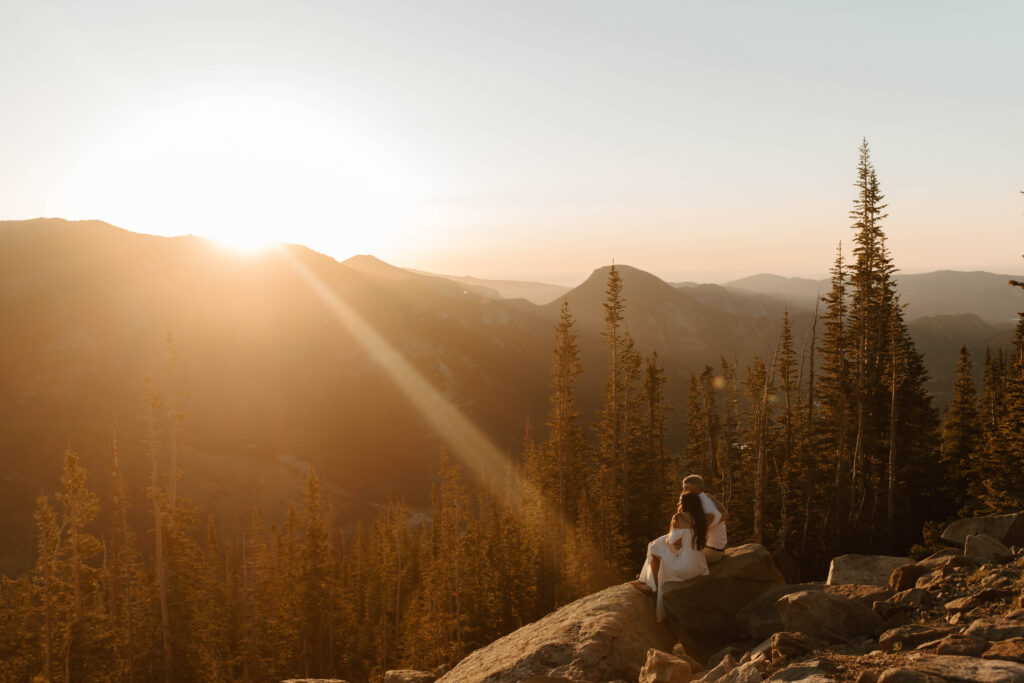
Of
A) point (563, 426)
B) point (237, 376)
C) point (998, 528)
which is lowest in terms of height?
point (237, 376)

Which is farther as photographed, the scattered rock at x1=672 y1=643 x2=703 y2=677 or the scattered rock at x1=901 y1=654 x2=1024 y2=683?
the scattered rock at x1=672 y1=643 x2=703 y2=677

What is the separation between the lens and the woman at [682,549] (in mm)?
12094

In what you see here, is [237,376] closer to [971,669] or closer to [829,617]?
[829,617]

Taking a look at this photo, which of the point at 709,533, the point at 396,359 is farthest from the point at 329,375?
the point at 709,533

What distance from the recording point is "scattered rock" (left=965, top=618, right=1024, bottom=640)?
7.10 meters

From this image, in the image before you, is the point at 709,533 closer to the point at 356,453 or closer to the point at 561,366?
the point at 561,366

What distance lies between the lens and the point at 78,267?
17400 cm

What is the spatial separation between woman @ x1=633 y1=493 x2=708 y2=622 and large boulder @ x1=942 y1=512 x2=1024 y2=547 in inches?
206

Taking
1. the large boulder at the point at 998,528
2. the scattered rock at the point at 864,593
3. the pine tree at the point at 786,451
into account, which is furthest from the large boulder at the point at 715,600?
the pine tree at the point at 786,451

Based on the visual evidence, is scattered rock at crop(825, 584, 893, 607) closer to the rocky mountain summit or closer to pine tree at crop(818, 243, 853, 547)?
the rocky mountain summit

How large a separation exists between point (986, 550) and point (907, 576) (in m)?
1.48

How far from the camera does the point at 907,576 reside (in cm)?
1092

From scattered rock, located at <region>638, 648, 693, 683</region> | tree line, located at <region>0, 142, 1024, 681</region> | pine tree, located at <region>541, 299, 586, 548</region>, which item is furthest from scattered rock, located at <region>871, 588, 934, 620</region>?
pine tree, located at <region>541, 299, 586, 548</region>

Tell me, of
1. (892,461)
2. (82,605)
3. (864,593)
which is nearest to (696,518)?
(864,593)
